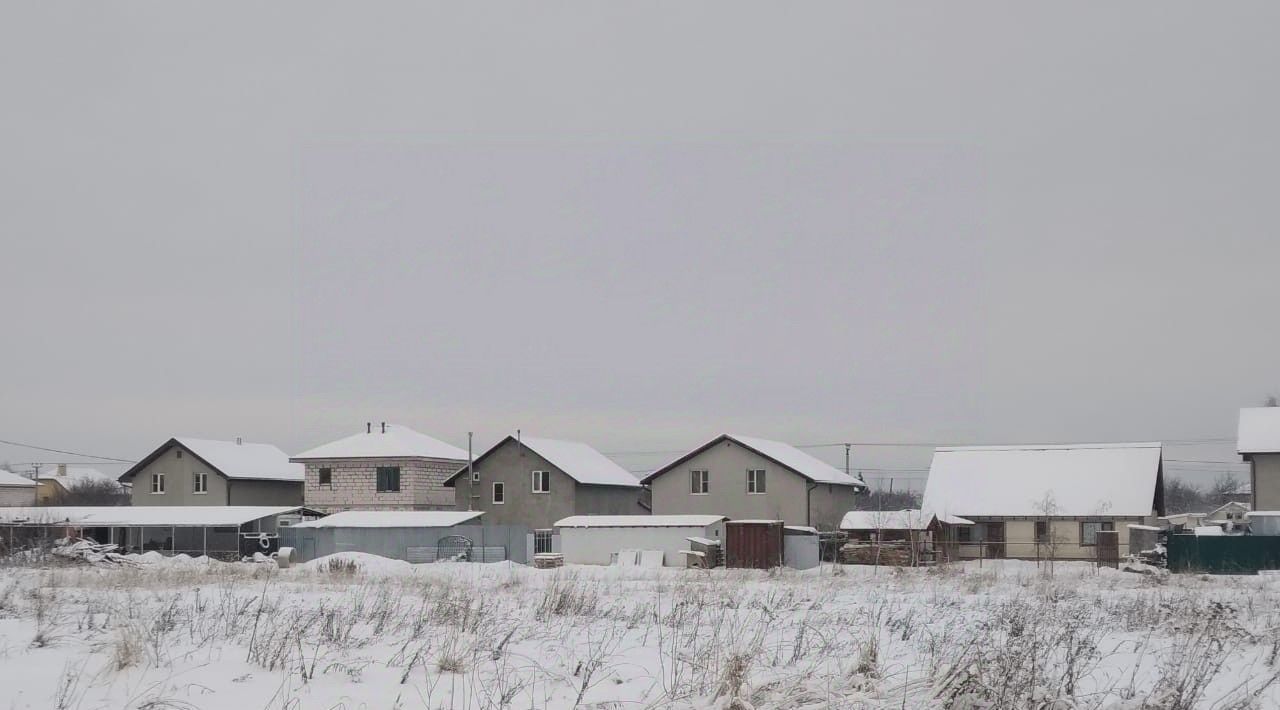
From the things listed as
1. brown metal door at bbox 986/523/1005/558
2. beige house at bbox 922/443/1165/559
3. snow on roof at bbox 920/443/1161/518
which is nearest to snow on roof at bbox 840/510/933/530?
beige house at bbox 922/443/1165/559

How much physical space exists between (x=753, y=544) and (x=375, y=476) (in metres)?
24.7

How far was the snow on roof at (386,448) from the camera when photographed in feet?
210

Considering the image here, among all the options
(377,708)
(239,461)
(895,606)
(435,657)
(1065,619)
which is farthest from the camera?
(239,461)

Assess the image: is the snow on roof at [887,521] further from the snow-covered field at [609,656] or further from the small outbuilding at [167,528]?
the snow-covered field at [609,656]

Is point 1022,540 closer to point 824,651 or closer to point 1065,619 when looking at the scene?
point 1065,619

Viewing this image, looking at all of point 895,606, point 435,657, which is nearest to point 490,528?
point 895,606

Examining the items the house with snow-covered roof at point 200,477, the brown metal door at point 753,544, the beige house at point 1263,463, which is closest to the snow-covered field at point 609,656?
the brown metal door at point 753,544

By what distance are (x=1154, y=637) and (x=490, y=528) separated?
3878 centimetres

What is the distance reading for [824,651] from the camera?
516 inches

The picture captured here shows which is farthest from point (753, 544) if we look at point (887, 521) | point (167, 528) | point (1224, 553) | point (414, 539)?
point (167, 528)

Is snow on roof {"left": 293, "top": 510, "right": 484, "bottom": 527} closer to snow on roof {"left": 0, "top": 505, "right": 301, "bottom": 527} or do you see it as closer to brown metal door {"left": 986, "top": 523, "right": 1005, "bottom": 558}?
snow on roof {"left": 0, "top": 505, "right": 301, "bottom": 527}

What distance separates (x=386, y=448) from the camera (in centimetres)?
6431

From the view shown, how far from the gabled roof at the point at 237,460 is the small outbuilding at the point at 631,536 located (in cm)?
2544

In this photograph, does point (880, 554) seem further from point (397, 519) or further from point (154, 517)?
point (154, 517)
